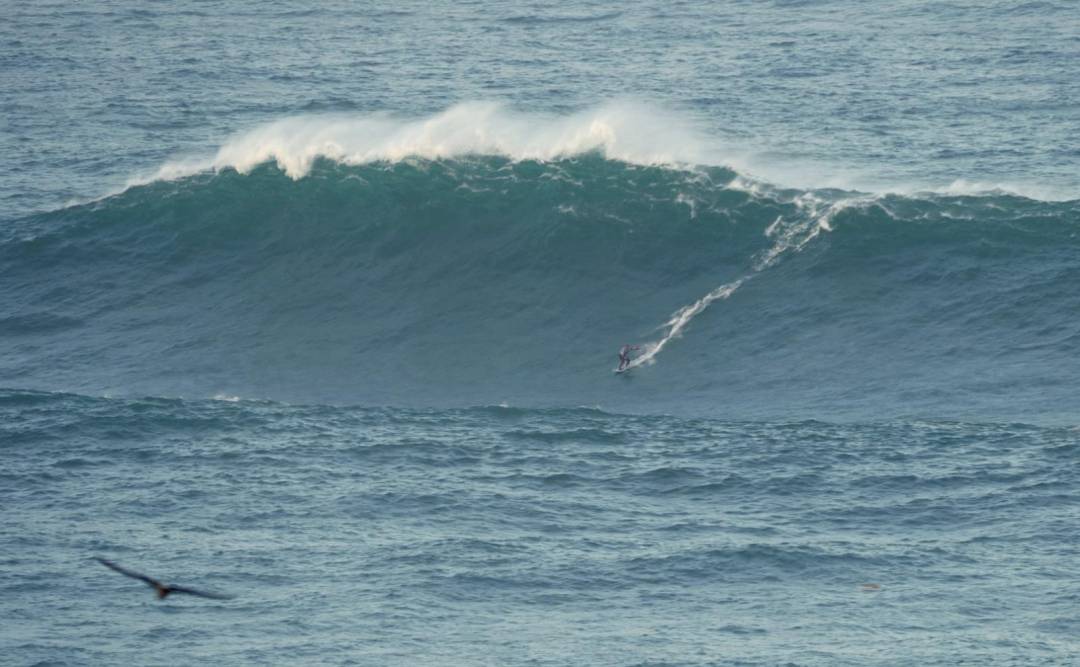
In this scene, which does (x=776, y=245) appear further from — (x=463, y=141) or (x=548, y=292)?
(x=463, y=141)

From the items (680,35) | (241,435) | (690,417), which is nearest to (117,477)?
(241,435)

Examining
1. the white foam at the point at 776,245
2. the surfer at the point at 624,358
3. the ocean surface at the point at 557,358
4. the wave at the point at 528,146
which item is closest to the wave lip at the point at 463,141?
the wave at the point at 528,146

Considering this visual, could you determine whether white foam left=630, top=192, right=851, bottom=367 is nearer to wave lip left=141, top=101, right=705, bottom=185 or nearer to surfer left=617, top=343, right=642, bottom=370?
surfer left=617, top=343, right=642, bottom=370

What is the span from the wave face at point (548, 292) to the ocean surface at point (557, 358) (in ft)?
0.42

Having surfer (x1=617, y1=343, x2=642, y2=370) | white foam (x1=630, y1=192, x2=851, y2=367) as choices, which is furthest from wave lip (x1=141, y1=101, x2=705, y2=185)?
surfer (x1=617, y1=343, x2=642, y2=370)

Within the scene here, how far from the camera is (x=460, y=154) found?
2424 inches

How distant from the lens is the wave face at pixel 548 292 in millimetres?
50312

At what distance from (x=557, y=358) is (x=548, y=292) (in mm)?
3862

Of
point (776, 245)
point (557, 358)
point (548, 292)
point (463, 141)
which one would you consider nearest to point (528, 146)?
point (463, 141)

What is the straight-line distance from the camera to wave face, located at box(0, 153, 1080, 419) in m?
50.3

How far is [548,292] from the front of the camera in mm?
55531

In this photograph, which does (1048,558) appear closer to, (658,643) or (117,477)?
(658,643)

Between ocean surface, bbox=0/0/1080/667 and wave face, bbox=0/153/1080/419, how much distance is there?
13cm

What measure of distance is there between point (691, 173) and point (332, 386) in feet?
46.8
